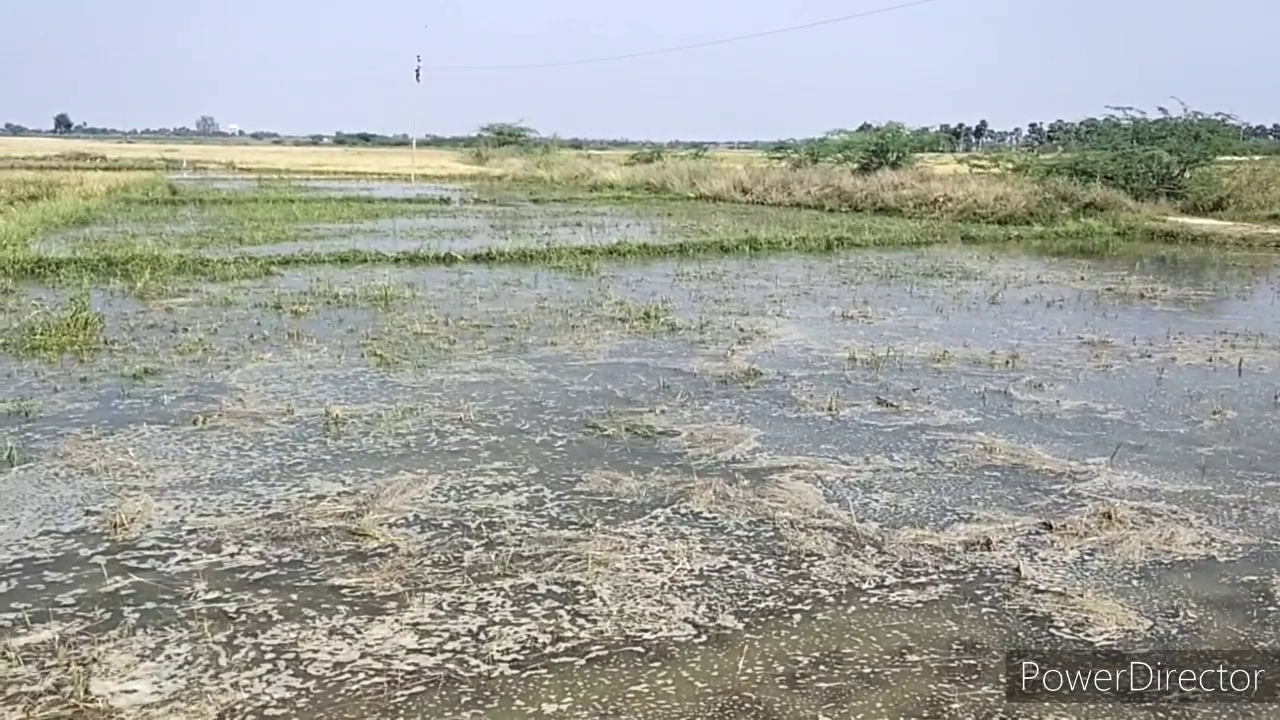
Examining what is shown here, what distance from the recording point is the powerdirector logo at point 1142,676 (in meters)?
2.99

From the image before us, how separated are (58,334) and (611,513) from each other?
17.1 ft

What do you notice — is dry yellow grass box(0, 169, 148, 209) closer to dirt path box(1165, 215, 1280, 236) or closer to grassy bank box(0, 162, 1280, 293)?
grassy bank box(0, 162, 1280, 293)

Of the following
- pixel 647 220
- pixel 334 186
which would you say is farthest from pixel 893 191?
pixel 334 186

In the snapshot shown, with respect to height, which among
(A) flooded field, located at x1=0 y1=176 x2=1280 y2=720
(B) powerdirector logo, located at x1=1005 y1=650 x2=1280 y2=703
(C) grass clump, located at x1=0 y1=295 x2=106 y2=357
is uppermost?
(C) grass clump, located at x1=0 y1=295 x2=106 y2=357

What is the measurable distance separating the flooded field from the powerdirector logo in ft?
0.23

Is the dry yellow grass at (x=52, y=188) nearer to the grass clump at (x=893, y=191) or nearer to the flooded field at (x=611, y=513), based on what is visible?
the flooded field at (x=611, y=513)

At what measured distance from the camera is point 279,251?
13453mm

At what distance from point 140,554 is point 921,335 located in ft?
20.6

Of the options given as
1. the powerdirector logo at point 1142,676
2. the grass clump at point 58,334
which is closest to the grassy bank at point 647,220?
the grass clump at point 58,334

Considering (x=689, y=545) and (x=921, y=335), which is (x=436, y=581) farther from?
(x=921, y=335)

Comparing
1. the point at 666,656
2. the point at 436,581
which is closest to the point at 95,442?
the point at 436,581

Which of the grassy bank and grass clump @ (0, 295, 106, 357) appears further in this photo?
the grassy bank

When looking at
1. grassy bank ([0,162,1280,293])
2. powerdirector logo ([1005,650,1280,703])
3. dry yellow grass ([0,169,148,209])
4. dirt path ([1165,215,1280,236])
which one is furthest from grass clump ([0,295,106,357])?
dirt path ([1165,215,1280,236])

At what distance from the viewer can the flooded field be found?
3.05 metres
